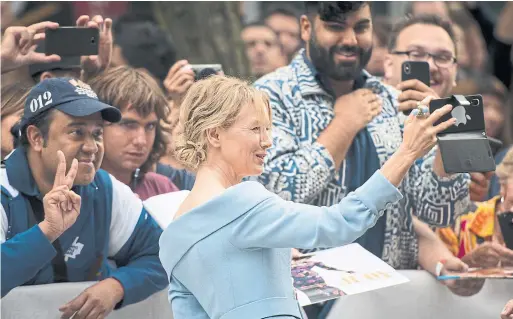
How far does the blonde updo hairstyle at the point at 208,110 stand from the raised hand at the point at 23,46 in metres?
1.11

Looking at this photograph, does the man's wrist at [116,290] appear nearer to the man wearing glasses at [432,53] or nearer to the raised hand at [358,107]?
the raised hand at [358,107]

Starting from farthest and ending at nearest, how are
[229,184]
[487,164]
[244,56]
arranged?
[244,56], [487,164], [229,184]

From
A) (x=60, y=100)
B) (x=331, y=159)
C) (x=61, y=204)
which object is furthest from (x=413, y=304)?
(x=60, y=100)

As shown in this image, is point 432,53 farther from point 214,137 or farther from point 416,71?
point 214,137

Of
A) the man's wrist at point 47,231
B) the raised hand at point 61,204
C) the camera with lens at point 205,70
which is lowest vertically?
the man's wrist at point 47,231

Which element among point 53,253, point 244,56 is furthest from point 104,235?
point 244,56

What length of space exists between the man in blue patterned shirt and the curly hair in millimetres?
404

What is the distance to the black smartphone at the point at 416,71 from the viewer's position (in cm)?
400

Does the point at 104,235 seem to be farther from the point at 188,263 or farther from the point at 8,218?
the point at 188,263

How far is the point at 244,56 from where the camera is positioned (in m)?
6.63

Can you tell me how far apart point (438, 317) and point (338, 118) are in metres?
0.85

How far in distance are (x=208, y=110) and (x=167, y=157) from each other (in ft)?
4.59

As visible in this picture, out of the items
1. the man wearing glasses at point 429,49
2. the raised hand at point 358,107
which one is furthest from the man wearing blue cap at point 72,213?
the man wearing glasses at point 429,49

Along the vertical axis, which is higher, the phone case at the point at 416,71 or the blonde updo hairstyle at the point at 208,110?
the blonde updo hairstyle at the point at 208,110
